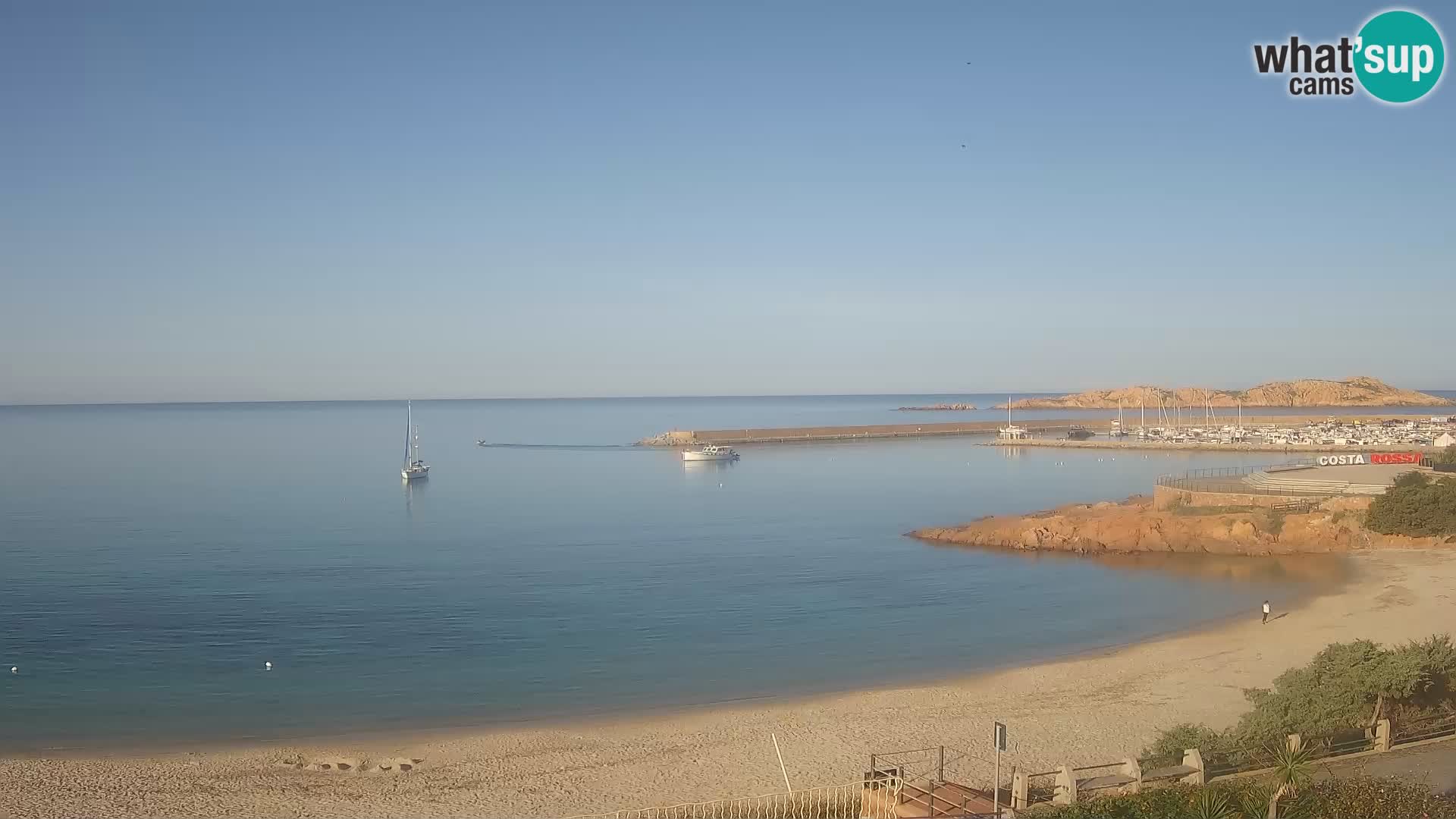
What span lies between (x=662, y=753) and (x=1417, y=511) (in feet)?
120

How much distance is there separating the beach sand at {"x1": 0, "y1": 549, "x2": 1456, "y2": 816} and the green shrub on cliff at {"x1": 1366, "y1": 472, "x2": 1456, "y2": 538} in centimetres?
1823

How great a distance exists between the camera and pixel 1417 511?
4228 centimetres

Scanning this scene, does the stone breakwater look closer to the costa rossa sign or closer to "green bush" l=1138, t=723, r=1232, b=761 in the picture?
the costa rossa sign

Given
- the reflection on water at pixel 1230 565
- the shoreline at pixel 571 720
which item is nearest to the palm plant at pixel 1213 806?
the shoreline at pixel 571 720

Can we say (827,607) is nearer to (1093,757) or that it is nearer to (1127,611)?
(1127,611)

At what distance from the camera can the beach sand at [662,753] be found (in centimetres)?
1772

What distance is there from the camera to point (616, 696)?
24.7 metres

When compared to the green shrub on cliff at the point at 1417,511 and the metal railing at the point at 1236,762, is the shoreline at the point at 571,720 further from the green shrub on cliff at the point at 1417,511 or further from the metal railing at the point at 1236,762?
A: the green shrub on cliff at the point at 1417,511

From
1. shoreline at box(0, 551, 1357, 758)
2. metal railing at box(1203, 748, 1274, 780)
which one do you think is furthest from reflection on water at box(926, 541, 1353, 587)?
metal railing at box(1203, 748, 1274, 780)

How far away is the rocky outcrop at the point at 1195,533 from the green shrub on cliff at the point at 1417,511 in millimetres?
342

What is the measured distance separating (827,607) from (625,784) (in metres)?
17.3

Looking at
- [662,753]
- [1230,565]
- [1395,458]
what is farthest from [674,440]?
[662,753]

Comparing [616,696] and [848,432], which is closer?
[616,696]

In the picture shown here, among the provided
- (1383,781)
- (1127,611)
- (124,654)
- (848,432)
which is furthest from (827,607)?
(848,432)
